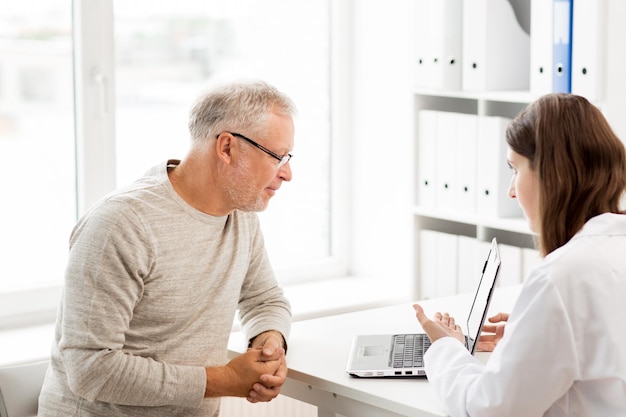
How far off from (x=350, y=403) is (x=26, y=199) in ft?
5.08

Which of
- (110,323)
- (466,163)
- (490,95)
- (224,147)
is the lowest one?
(110,323)

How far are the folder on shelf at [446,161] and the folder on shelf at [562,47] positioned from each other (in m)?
0.44

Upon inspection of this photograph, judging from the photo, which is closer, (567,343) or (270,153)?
(567,343)

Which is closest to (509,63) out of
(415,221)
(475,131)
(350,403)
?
(475,131)

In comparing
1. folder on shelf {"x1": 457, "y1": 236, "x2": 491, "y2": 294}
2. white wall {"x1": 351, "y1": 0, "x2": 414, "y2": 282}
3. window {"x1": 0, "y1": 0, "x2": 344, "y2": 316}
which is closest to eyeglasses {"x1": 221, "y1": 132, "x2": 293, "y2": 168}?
window {"x1": 0, "y1": 0, "x2": 344, "y2": 316}

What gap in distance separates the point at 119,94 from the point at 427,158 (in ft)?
3.41

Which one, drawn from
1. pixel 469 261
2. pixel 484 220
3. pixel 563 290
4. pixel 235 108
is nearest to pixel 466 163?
pixel 484 220

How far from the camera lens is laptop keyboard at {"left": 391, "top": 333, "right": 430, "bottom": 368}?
2.04 metres

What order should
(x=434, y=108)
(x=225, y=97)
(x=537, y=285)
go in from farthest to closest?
(x=434, y=108) → (x=225, y=97) → (x=537, y=285)

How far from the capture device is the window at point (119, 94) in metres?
3.07

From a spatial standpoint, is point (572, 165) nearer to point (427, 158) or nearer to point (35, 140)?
point (427, 158)

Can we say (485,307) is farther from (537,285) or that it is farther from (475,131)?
(475,131)

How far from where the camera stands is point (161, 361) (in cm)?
206

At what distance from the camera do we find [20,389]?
7.17 feet
